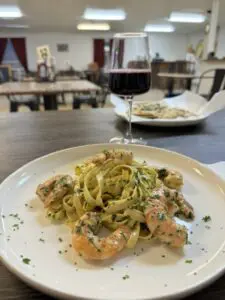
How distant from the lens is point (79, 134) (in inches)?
41.8

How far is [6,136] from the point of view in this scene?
40.9 inches

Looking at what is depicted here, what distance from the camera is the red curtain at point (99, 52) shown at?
1179 centimetres

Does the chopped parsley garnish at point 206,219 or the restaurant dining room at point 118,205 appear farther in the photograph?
the chopped parsley garnish at point 206,219

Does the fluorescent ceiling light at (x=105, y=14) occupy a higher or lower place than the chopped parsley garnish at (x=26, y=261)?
higher

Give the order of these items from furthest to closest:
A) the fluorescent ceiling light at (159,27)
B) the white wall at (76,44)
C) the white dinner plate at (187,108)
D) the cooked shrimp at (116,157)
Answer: the white wall at (76,44) < the fluorescent ceiling light at (159,27) < the white dinner plate at (187,108) < the cooked shrimp at (116,157)

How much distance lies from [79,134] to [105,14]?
743cm

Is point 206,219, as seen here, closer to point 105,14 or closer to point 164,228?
point 164,228

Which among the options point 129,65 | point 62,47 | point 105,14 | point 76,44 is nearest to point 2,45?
point 62,47

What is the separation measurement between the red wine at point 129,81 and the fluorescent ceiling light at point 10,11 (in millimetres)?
6390

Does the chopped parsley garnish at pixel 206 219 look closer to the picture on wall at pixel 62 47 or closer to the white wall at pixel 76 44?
the white wall at pixel 76 44

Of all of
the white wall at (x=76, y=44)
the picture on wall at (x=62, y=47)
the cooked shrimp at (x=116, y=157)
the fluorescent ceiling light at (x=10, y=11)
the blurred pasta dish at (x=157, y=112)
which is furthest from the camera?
the picture on wall at (x=62, y=47)

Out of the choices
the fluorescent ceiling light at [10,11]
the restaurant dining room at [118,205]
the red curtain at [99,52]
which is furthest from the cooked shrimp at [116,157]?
the red curtain at [99,52]

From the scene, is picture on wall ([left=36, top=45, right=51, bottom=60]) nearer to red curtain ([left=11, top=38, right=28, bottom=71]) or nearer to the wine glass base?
the wine glass base

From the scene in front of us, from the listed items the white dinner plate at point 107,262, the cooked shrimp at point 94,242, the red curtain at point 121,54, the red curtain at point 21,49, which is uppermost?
the red curtain at point 21,49
